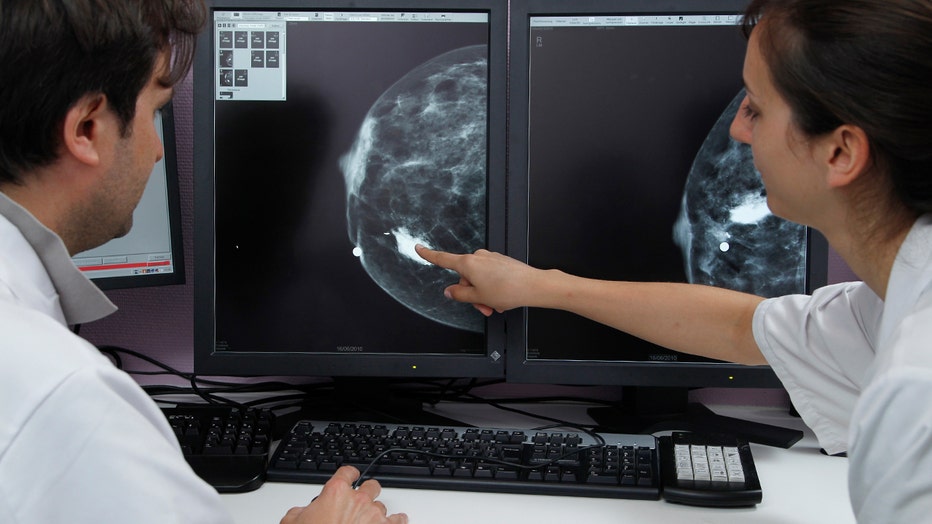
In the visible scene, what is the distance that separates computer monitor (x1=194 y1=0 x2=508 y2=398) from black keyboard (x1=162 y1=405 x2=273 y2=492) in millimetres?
99

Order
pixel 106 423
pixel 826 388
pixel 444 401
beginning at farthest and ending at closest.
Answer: pixel 444 401 → pixel 826 388 → pixel 106 423

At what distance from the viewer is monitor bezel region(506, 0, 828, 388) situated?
124 cm

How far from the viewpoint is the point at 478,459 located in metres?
1.08

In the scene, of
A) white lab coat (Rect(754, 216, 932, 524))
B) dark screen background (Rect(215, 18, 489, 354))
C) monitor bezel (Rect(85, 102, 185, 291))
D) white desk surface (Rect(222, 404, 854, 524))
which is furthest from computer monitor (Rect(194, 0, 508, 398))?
white lab coat (Rect(754, 216, 932, 524))

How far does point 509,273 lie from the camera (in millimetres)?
1217

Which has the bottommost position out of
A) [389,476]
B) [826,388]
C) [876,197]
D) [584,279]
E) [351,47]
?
[389,476]

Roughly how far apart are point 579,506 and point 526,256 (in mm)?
387

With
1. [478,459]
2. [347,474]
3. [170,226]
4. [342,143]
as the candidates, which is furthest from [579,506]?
[170,226]

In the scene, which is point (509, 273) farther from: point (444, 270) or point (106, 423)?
point (106, 423)

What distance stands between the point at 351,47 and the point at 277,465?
1.95 ft

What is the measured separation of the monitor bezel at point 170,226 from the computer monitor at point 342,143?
113 mm

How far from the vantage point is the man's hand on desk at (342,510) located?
35.6 inches

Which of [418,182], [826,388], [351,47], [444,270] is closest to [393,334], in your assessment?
[444,270]

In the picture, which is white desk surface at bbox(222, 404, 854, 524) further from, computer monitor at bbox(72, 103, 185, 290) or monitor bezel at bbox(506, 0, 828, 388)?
computer monitor at bbox(72, 103, 185, 290)
